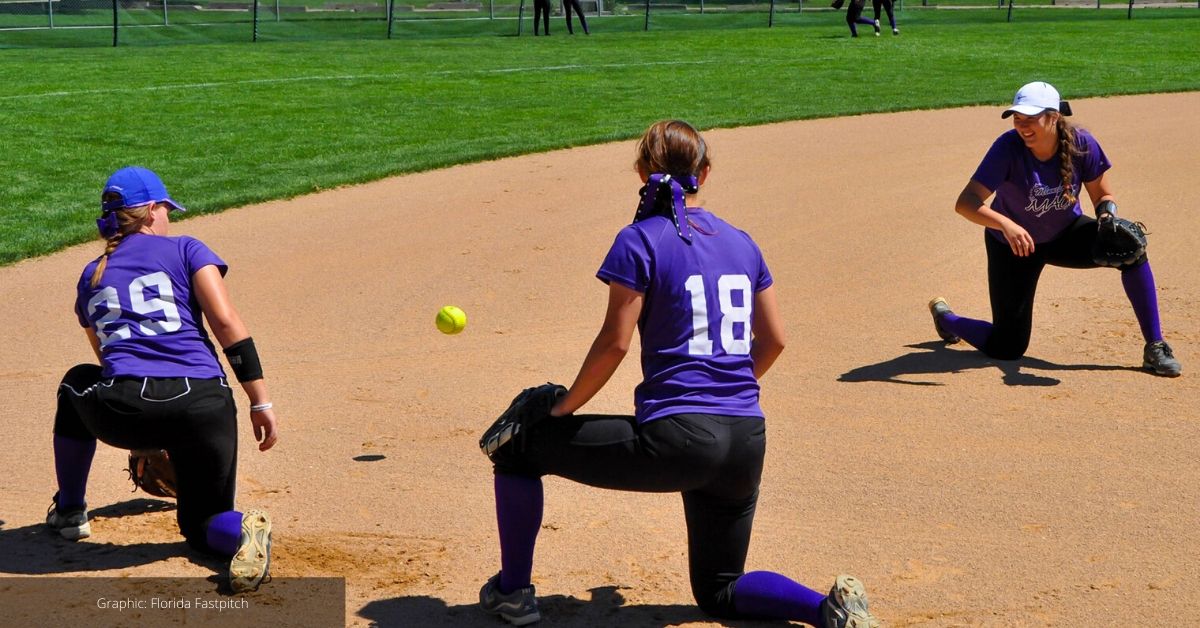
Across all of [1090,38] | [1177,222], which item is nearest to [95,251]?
[1177,222]

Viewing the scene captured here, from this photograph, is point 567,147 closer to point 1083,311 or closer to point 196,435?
point 1083,311

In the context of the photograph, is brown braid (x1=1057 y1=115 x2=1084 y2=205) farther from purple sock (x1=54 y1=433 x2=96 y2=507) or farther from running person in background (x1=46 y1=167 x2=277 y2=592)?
purple sock (x1=54 y1=433 x2=96 y2=507)

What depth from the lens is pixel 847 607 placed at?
408 cm

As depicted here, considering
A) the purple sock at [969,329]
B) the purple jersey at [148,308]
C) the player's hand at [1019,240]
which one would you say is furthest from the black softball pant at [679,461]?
the purple sock at [969,329]

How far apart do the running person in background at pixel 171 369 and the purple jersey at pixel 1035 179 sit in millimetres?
4314

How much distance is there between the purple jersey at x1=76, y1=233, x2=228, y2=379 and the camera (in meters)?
4.70

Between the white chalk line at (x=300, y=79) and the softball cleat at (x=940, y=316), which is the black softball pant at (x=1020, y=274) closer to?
the softball cleat at (x=940, y=316)

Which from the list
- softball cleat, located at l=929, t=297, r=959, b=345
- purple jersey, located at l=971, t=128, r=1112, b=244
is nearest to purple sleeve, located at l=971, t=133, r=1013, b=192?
purple jersey, located at l=971, t=128, r=1112, b=244

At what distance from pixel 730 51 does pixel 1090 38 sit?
28.4ft

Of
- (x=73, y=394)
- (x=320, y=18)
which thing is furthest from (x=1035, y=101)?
(x=320, y=18)

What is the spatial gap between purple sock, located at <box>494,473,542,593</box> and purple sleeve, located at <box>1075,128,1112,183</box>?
429 centimetres

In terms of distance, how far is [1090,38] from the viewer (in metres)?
29.6

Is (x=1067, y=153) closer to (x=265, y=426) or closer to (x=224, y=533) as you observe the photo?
(x=265, y=426)

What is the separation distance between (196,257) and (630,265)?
1691 millimetres
